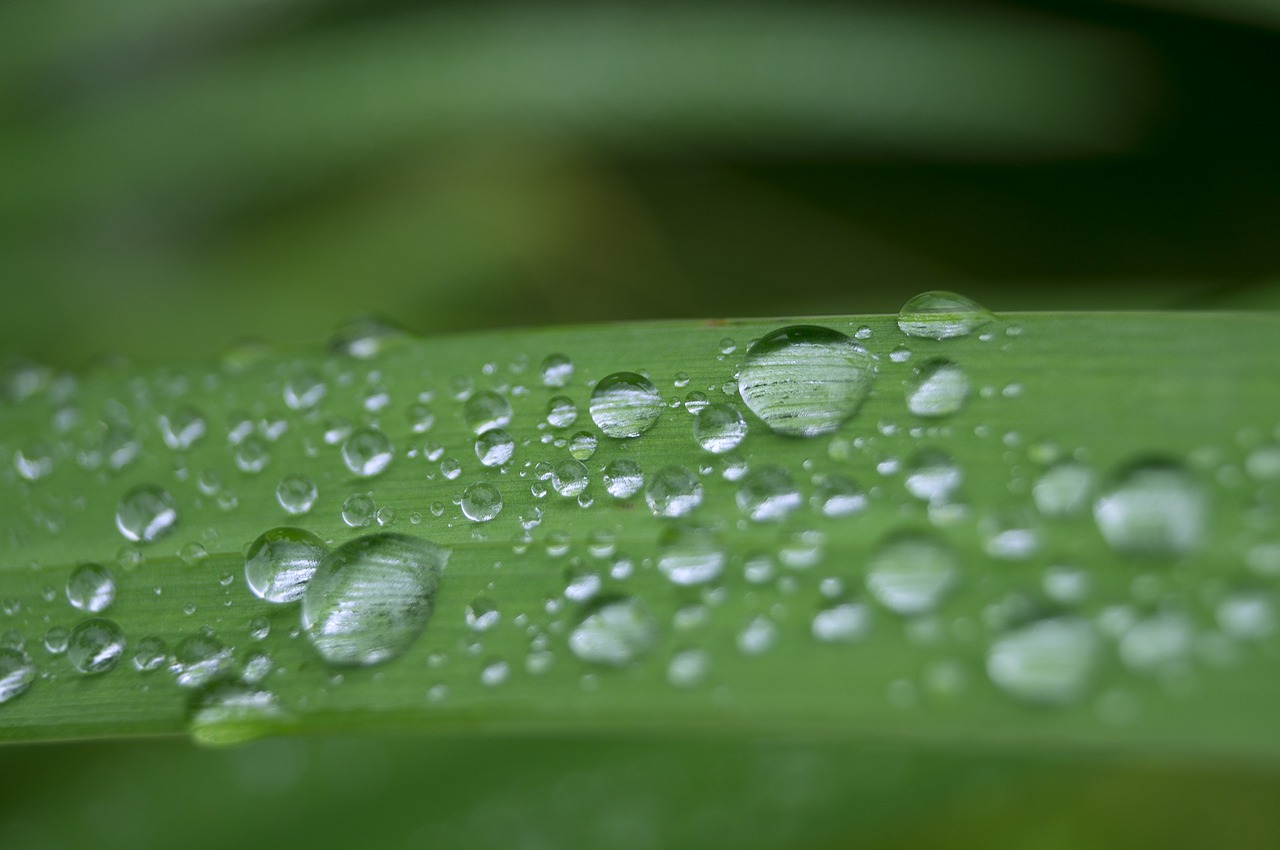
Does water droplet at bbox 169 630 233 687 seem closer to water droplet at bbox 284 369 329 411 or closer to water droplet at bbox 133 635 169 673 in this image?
water droplet at bbox 133 635 169 673

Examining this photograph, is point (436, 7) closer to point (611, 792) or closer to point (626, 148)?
point (626, 148)

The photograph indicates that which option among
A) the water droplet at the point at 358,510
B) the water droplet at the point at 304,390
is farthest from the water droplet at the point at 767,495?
the water droplet at the point at 304,390

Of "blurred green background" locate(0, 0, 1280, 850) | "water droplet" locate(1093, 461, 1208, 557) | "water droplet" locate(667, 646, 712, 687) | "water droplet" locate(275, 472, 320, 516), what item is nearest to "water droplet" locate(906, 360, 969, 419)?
"water droplet" locate(1093, 461, 1208, 557)

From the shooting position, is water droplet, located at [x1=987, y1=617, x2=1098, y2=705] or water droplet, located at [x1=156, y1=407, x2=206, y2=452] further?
water droplet, located at [x1=156, y1=407, x2=206, y2=452]

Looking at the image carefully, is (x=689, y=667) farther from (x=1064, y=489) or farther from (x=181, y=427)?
(x=181, y=427)

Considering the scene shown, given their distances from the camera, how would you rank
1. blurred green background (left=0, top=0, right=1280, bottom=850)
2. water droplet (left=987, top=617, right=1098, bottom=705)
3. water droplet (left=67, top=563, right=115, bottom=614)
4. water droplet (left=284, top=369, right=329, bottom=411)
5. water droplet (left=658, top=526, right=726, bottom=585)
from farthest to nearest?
blurred green background (left=0, top=0, right=1280, bottom=850)
water droplet (left=284, top=369, right=329, bottom=411)
water droplet (left=67, top=563, right=115, bottom=614)
water droplet (left=658, top=526, right=726, bottom=585)
water droplet (left=987, top=617, right=1098, bottom=705)
